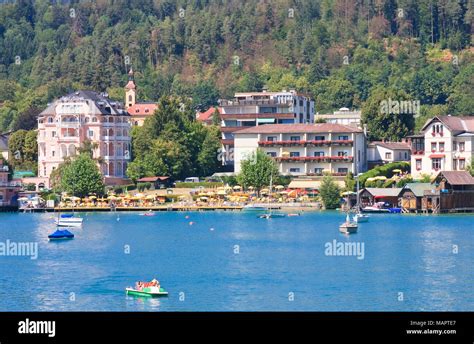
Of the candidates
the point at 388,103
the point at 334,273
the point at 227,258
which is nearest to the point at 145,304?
the point at 334,273

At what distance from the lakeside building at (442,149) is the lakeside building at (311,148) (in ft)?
17.4

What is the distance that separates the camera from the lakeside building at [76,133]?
93.8m

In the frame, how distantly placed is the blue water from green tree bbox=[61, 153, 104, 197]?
1467cm

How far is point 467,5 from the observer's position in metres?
151

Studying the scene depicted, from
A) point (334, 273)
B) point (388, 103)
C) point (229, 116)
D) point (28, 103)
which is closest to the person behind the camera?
point (334, 273)

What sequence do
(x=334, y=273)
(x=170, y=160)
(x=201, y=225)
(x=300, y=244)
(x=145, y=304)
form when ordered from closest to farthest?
(x=145, y=304) < (x=334, y=273) < (x=300, y=244) < (x=201, y=225) < (x=170, y=160)

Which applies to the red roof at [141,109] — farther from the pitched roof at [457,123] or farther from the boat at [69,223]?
the boat at [69,223]

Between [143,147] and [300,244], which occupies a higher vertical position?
[143,147]

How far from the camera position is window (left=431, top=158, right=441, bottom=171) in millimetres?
84812

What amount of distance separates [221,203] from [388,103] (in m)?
23.0

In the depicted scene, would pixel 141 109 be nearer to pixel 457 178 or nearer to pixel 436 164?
pixel 436 164

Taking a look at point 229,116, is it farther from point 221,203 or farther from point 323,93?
point 323,93

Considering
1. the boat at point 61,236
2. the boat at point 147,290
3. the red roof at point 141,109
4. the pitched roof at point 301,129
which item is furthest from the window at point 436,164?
the boat at point 147,290

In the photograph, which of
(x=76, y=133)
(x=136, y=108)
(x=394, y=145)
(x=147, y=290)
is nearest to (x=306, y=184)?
(x=394, y=145)
